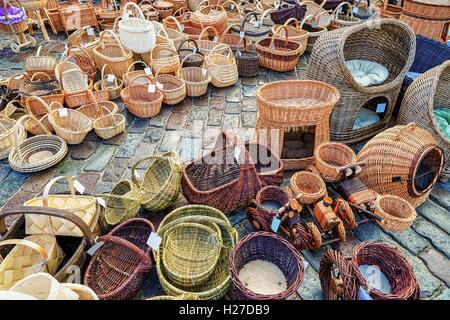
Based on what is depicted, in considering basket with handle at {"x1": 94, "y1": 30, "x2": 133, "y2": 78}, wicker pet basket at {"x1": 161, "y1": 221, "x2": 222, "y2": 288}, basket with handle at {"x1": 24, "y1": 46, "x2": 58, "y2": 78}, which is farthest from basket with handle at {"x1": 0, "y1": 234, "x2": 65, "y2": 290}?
basket with handle at {"x1": 24, "y1": 46, "x2": 58, "y2": 78}

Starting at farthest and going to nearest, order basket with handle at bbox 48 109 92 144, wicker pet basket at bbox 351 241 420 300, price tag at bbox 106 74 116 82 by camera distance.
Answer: price tag at bbox 106 74 116 82
basket with handle at bbox 48 109 92 144
wicker pet basket at bbox 351 241 420 300

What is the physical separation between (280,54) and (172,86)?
2.10m

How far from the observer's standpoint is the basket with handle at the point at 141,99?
4.39 metres

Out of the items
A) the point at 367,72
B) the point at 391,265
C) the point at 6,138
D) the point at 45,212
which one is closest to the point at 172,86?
the point at 6,138

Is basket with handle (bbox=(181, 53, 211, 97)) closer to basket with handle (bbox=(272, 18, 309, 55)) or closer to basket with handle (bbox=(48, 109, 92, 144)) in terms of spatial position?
basket with handle (bbox=(48, 109, 92, 144))

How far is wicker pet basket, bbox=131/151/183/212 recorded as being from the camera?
2895 millimetres

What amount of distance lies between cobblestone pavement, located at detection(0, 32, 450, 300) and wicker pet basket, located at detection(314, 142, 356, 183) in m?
0.62

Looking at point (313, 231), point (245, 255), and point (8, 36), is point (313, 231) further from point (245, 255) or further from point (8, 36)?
point (8, 36)

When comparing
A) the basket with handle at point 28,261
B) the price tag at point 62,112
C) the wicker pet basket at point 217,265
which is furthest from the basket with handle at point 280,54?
the basket with handle at point 28,261

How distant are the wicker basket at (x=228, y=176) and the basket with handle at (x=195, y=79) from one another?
185 cm

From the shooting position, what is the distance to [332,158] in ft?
11.5

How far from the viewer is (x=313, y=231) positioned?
103 inches

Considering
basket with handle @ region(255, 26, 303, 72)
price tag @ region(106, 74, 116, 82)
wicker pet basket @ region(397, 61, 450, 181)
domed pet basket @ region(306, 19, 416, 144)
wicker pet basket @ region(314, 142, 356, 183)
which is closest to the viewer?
wicker pet basket @ region(314, 142, 356, 183)
